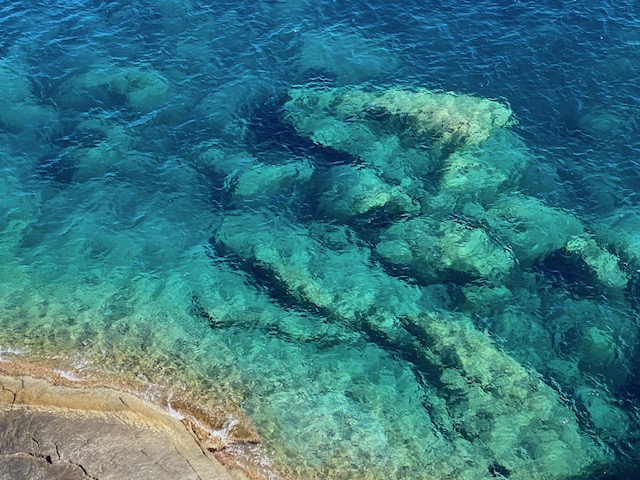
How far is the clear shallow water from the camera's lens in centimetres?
4066

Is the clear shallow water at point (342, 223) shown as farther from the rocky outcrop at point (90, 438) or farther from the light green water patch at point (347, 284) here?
the rocky outcrop at point (90, 438)

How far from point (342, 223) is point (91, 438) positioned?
2475 centimetres

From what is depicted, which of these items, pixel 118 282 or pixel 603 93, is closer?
pixel 118 282

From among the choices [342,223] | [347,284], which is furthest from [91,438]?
[342,223]

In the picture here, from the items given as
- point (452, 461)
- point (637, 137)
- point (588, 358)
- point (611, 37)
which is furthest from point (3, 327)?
point (611, 37)

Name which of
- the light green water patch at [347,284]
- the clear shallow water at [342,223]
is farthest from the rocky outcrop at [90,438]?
the clear shallow water at [342,223]

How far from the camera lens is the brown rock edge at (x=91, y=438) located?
35906 millimetres

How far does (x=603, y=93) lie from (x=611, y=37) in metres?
9.14

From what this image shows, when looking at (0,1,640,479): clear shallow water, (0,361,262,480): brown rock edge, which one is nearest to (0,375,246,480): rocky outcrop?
(0,361,262,480): brown rock edge

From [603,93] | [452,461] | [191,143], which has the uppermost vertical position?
[603,93]

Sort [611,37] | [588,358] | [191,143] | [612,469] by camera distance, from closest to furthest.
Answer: [612,469] → [588,358] → [191,143] → [611,37]

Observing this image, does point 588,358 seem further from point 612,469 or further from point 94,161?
point 94,161

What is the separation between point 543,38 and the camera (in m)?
65.6

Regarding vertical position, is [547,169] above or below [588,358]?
above
